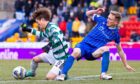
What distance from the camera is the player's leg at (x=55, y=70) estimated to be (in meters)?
11.8

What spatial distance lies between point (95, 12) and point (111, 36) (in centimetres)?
65

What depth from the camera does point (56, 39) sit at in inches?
468

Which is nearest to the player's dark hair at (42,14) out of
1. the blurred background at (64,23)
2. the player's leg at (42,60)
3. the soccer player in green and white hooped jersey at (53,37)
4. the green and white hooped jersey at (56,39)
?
the soccer player in green and white hooped jersey at (53,37)

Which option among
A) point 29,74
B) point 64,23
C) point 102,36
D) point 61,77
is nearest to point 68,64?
point 61,77

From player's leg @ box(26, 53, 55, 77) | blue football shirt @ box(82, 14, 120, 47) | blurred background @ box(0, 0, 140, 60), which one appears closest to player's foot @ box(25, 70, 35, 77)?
player's leg @ box(26, 53, 55, 77)

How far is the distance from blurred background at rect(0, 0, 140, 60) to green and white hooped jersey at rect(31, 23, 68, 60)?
38.4ft

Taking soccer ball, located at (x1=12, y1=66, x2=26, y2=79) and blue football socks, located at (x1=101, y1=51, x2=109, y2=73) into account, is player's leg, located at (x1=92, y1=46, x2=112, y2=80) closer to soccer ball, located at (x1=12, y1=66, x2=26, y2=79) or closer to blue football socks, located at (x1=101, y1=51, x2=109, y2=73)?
blue football socks, located at (x1=101, y1=51, x2=109, y2=73)

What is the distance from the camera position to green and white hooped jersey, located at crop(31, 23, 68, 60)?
1191 cm

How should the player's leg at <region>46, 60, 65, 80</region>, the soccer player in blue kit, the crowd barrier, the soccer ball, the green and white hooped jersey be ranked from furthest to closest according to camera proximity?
the crowd barrier
the soccer ball
the soccer player in blue kit
the green and white hooped jersey
the player's leg at <region>46, 60, 65, 80</region>

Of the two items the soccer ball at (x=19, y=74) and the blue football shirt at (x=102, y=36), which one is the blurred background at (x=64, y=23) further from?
the soccer ball at (x=19, y=74)

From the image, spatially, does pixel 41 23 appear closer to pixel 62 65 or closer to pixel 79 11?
pixel 62 65

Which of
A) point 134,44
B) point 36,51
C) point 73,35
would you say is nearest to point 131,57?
point 134,44

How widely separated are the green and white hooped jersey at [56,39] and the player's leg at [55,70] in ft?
0.41

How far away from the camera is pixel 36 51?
81.3 ft
